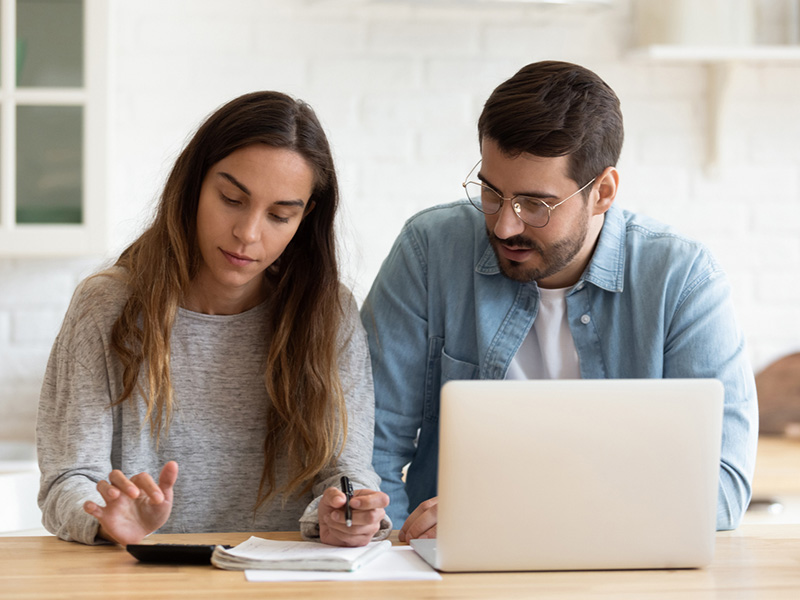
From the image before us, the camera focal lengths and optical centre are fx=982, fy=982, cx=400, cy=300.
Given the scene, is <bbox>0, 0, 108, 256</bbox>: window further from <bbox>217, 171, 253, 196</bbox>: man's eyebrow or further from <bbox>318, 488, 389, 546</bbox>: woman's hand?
<bbox>318, 488, 389, 546</bbox>: woman's hand

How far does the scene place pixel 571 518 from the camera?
118 cm

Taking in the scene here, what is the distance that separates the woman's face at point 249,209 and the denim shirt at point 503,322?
0.32 m

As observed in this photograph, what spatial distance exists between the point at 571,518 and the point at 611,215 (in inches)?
31.0

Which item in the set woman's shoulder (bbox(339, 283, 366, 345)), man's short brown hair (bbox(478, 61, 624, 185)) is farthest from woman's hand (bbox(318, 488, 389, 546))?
man's short brown hair (bbox(478, 61, 624, 185))

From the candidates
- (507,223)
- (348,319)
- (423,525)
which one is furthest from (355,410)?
(507,223)

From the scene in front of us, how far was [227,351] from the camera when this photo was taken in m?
1.67

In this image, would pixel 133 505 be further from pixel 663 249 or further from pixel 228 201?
pixel 663 249

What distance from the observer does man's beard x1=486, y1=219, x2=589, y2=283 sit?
1698mm

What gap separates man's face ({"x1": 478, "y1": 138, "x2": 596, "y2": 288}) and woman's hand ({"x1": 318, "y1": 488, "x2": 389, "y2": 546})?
55 cm

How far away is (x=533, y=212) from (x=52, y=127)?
4.41 ft

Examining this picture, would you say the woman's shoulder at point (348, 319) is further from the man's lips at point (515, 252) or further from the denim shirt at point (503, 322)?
the man's lips at point (515, 252)

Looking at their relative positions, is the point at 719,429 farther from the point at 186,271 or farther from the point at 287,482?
the point at 186,271

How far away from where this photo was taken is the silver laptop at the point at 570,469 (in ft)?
3.80

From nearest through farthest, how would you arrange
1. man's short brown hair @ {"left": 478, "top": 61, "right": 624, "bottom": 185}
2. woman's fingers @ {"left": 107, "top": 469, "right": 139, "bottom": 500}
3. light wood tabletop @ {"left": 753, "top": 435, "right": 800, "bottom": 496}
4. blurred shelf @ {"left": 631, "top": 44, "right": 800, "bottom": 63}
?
woman's fingers @ {"left": 107, "top": 469, "right": 139, "bottom": 500}, man's short brown hair @ {"left": 478, "top": 61, "right": 624, "bottom": 185}, light wood tabletop @ {"left": 753, "top": 435, "right": 800, "bottom": 496}, blurred shelf @ {"left": 631, "top": 44, "right": 800, "bottom": 63}
